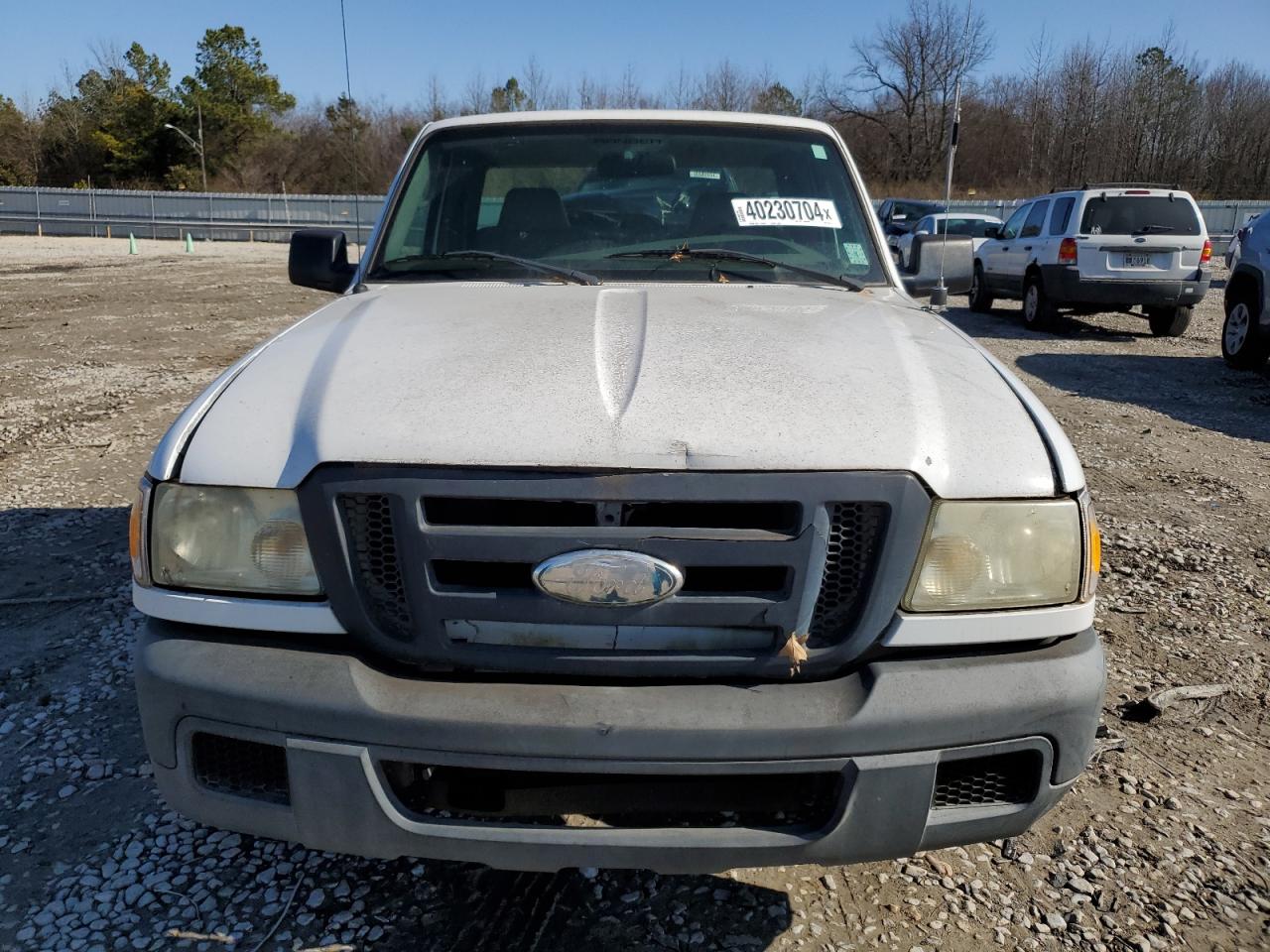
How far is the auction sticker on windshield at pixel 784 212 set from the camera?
333 cm

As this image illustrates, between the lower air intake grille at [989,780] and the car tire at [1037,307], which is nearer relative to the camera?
the lower air intake grille at [989,780]

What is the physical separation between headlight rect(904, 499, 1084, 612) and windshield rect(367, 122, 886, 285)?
1.40 m

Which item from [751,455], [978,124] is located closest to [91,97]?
[978,124]

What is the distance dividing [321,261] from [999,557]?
8.30 ft

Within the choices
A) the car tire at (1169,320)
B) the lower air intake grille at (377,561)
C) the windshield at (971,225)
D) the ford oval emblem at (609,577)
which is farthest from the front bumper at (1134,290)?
the lower air intake grille at (377,561)

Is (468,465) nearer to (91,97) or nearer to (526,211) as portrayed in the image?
(526,211)

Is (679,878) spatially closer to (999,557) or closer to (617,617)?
(617,617)

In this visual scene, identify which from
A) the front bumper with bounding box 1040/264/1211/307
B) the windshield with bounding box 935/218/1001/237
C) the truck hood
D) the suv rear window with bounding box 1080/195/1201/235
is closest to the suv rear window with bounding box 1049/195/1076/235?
the suv rear window with bounding box 1080/195/1201/235

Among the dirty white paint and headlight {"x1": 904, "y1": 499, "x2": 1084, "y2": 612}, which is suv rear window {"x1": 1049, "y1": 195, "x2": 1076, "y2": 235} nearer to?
the dirty white paint

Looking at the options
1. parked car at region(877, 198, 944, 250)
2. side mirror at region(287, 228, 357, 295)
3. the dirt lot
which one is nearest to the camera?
the dirt lot

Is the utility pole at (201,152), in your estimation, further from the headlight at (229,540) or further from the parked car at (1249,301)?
the headlight at (229,540)

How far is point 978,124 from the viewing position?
47.9 m

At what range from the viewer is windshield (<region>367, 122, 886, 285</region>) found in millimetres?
3201

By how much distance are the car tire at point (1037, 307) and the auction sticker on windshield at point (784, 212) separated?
10496mm
